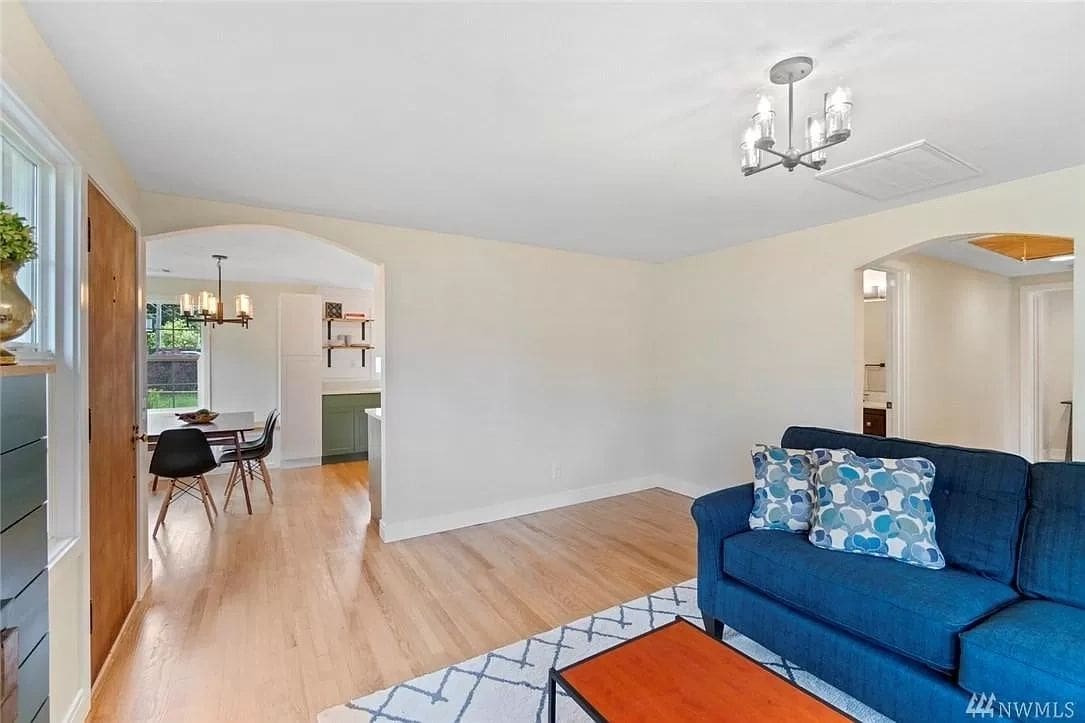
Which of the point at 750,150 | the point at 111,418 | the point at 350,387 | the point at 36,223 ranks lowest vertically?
the point at 350,387

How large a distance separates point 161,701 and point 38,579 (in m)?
0.85

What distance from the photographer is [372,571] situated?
308 cm

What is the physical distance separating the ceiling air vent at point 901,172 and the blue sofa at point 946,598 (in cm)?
135

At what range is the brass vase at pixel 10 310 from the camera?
1.26 meters

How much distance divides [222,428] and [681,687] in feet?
14.4

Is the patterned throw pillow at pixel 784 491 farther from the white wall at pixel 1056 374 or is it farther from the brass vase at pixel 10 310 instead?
the white wall at pixel 1056 374

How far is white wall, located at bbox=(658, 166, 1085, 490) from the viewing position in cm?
270

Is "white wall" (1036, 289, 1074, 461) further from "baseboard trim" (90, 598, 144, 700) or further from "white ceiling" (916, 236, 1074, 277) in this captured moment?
"baseboard trim" (90, 598, 144, 700)

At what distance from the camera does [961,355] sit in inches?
184

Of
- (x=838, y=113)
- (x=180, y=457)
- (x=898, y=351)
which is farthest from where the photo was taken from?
(x=898, y=351)

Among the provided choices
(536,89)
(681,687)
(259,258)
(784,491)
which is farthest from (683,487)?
(259,258)

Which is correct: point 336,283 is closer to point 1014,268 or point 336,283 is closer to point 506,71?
point 506,71

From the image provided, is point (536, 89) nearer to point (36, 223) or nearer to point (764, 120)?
point (764, 120)

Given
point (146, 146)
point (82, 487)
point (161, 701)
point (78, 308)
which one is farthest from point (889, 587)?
point (146, 146)
